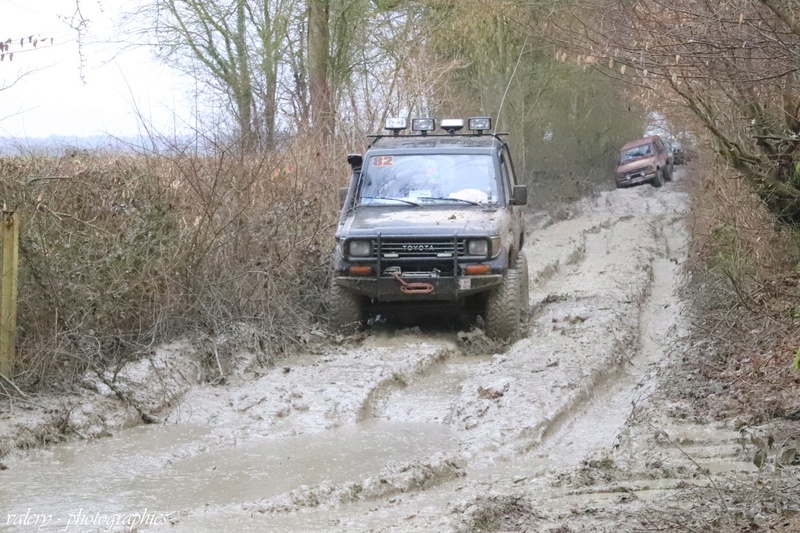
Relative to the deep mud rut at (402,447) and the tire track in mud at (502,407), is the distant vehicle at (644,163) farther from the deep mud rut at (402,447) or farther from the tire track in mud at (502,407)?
the deep mud rut at (402,447)

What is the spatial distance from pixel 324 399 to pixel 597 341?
3154mm

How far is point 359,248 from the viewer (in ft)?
30.7

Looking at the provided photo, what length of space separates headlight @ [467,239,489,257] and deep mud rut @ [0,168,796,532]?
2.94 feet

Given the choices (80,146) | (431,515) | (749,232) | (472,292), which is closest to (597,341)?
(472,292)

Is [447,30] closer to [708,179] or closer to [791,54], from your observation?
[708,179]

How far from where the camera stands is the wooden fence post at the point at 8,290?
6.95 meters

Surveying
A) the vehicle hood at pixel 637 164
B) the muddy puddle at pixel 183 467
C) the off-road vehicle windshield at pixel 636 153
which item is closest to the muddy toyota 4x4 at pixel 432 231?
the muddy puddle at pixel 183 467

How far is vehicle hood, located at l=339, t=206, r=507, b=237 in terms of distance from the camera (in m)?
9.22

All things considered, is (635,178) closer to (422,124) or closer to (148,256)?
(422,124)

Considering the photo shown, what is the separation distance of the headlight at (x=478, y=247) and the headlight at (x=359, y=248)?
96 centimetres

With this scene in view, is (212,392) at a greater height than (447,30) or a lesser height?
lesser

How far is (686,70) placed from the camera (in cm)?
800

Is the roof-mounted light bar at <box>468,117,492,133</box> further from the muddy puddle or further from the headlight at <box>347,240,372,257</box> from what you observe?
the muddy puddle

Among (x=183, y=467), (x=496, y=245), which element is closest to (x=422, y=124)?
(x=496, y=245)
